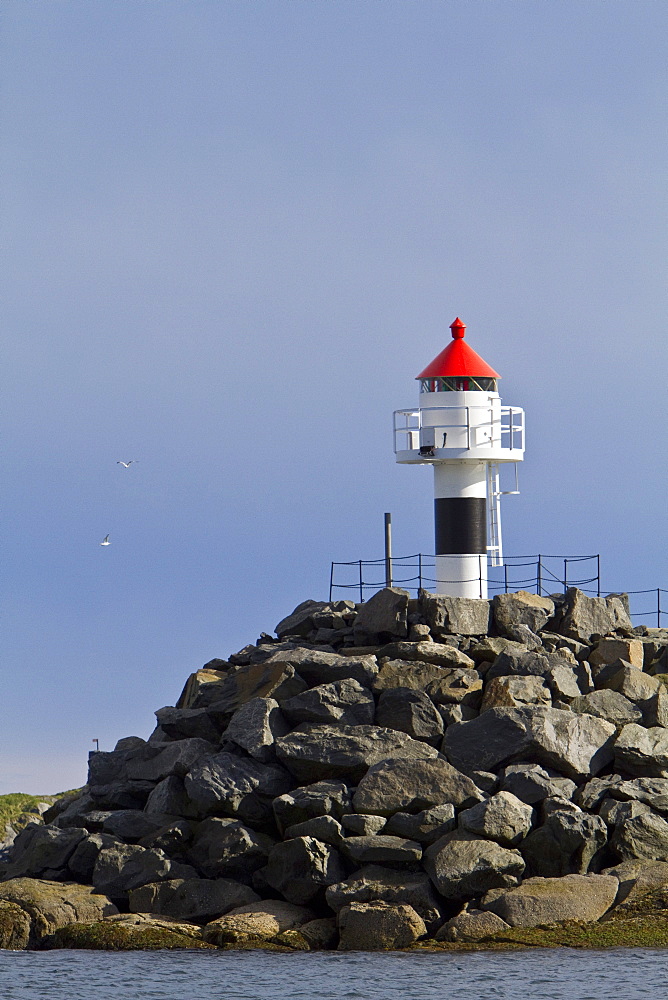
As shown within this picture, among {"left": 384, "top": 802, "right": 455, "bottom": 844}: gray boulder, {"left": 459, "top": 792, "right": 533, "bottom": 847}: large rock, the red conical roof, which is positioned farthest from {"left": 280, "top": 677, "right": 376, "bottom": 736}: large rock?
the red conical roof

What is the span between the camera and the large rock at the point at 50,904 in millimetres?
20266

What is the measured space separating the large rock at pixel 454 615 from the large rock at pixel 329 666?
1691 millimetres

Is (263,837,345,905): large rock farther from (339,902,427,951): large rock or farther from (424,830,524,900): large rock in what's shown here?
(424,830,524,900): large rock

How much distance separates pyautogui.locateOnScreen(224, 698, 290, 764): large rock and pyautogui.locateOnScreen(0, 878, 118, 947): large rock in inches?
132

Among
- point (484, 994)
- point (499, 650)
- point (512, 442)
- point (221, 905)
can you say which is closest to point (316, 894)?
point (221, 905)

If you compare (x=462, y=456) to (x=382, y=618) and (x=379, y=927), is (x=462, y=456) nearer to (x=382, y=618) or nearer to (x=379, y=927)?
(x=382, y=618)

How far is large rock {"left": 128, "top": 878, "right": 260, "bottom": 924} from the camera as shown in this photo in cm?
2041

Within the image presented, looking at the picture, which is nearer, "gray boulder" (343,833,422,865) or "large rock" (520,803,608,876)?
"gray boulder" (343,833,422,865)

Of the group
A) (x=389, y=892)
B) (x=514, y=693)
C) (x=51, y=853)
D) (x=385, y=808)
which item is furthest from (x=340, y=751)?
(x=51, y=853)

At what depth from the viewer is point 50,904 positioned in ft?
67.6

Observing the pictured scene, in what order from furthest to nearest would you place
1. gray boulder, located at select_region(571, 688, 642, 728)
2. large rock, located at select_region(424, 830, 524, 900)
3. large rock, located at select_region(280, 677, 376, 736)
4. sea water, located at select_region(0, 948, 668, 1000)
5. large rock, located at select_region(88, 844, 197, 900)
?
gray boulder, located at select_region(571, 688, 642, 728)
large rock, located at select_region(280, 677, 376, 736)
large rock, located at select_region(88, 844, 197, 900)
large rock, located at select_region(424, 830, 524, 900)
sea water, located at select_region(0, 948, 668, 1000)

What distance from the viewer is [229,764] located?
71.5 ft

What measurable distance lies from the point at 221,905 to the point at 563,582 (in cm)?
1126

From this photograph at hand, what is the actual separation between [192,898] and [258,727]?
3078 mm
